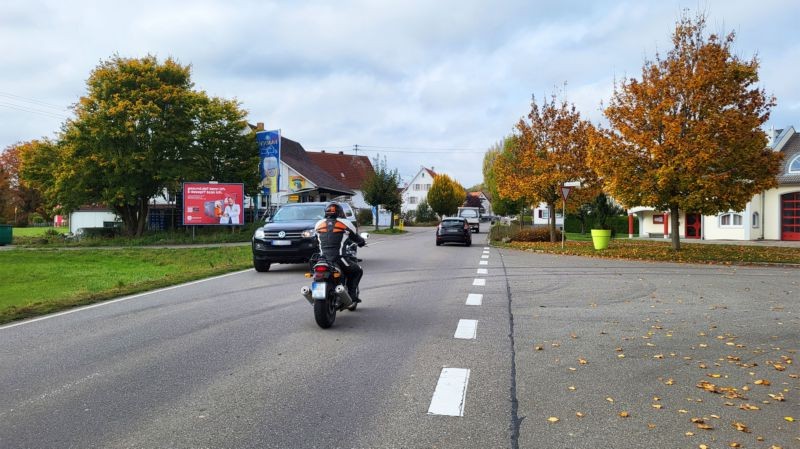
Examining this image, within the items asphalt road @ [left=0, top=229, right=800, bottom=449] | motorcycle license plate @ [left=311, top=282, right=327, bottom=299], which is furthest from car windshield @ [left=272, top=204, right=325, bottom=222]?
motorcycle license plate @ [left=311, top=282, right=327, bottom=299]

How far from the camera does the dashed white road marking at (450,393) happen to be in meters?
4.43

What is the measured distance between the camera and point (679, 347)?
6.55m

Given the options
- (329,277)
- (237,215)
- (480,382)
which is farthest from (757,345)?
(237,215)

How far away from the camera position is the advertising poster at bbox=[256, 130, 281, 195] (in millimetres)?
35938

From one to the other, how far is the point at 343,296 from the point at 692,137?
49.5 feet

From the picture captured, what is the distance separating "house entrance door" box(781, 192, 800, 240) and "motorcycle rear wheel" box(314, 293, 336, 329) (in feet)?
110

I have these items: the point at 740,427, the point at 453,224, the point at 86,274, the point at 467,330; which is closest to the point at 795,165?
the point at 453,224

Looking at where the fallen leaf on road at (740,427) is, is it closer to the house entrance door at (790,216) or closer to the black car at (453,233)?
the black car at (453,233)

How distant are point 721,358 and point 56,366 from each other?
6.38 meters

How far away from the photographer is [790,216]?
110ft

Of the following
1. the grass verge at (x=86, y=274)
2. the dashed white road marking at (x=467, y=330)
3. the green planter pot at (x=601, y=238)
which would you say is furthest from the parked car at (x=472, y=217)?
the dashed white road marking at (x=467, y=330)

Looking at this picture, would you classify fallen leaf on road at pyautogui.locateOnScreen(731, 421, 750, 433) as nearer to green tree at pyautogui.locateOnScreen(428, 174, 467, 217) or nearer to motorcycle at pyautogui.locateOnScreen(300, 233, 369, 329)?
motorcycle at pyautogui.locateOnScreen(300, 233, 369, 329)

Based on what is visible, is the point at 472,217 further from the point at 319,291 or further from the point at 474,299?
the point at 319,291

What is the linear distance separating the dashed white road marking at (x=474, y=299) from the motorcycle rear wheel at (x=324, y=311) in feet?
9.32
